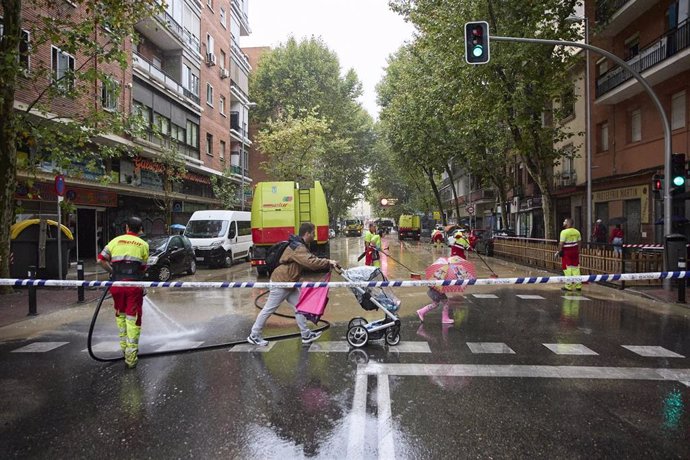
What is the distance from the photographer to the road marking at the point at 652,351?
594 centimetres

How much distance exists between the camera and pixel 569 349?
6188mm

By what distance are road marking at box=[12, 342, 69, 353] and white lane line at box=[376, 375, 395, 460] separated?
4.62 m

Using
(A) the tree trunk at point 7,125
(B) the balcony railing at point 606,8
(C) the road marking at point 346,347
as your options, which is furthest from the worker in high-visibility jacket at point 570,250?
(B) the balcony railing at point 606,8

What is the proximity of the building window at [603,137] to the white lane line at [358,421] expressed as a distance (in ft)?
72.8

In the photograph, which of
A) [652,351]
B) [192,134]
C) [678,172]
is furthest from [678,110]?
[192,134]

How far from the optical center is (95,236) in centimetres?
2088

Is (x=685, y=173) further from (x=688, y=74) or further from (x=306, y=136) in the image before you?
(x=306, y=136)

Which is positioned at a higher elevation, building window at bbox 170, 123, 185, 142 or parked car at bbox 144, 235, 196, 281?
building window at bbox 170, 123, 185, 142

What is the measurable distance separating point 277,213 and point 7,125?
745cm

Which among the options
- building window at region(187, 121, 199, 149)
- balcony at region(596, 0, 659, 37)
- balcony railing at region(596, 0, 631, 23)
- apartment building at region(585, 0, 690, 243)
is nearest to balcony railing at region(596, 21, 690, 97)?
apartment building at region(585, 0, 690, 243)

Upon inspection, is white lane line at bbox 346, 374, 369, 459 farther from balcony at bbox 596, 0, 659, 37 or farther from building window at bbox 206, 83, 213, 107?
building window at bbox 206, 83, 213, 107

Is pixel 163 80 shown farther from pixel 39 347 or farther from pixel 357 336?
pixel 357 336

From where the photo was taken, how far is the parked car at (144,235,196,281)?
1355cm

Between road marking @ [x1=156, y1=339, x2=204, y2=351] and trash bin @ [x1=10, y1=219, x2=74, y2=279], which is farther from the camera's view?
trash bin @ [x1=10, y1=219, x2=74, y2=279]
